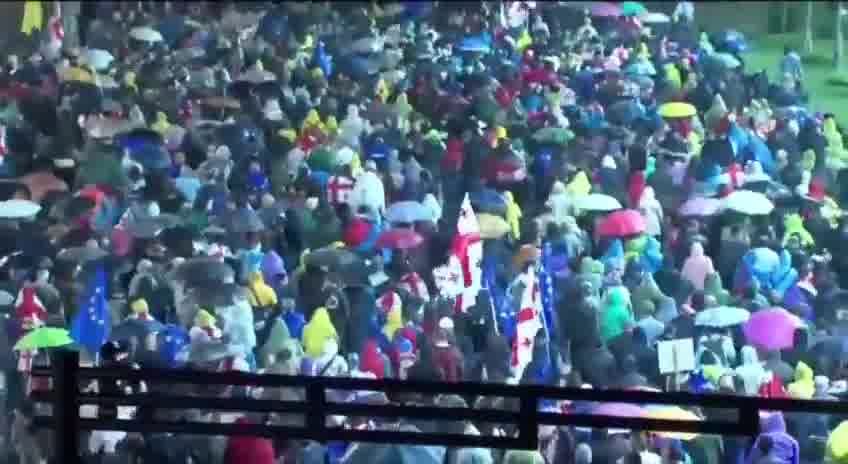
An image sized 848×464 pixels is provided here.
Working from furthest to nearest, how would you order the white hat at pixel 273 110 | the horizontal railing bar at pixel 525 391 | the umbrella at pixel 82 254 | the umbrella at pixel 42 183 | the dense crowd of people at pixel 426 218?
the white hat at pixel 273 110, the umbrella at pixel 42 183, the umbrella at pixel 82 254, the dense crowd of people at pixel 426 218, the horizontal railing bar at pixel 525 391

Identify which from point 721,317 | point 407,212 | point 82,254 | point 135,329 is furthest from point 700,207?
point 82,254

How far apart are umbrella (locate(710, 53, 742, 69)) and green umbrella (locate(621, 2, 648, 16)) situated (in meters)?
1.10

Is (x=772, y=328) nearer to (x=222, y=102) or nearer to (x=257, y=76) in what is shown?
(x=222, y=102)

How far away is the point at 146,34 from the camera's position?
521 inches

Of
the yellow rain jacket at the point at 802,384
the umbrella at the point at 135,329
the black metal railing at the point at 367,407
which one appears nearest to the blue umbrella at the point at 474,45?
the umbrella at the point at 135,329

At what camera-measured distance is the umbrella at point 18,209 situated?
35.1ft

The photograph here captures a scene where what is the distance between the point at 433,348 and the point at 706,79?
3444 millimetres

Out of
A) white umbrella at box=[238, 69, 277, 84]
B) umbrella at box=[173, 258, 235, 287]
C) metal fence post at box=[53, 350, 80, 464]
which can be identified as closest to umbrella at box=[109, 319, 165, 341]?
umbrella at box=[173, 258, 235, 287]

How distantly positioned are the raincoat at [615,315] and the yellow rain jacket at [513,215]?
81cm

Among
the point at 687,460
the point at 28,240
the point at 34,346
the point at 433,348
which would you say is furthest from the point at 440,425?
the point at 28,240

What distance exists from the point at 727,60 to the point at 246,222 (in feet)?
11.8

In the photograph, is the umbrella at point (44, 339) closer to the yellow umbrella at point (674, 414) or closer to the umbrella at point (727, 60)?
the yellow umbrella at point (674, 414)

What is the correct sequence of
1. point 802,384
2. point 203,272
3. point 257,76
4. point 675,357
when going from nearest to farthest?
point 802,384, point 675,357, point 203,272, point 257,76

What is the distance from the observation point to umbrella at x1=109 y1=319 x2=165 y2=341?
9.55 metres
